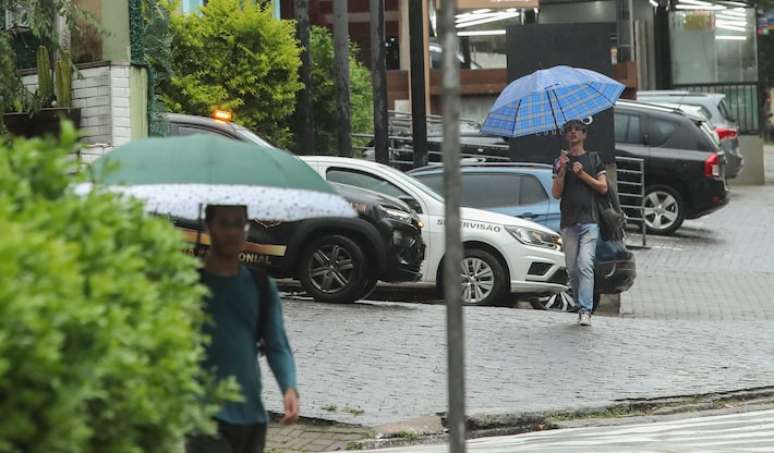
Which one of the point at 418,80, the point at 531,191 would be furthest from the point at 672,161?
the point at 531,191

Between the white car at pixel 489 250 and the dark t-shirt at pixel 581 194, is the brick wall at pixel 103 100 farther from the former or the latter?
the dark t-shirt at pixel 581 194

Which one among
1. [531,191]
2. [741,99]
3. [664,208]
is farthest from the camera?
[741,99]

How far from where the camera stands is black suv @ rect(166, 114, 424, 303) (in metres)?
16.9

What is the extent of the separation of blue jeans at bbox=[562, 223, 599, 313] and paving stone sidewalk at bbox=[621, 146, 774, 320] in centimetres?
409

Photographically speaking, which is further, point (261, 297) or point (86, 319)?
point (261, 297)

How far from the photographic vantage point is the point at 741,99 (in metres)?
40.9

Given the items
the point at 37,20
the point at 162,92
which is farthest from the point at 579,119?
the point at 162,92

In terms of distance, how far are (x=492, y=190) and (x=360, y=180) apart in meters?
2.13

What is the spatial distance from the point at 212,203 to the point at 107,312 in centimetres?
228

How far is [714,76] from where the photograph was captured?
41531mm

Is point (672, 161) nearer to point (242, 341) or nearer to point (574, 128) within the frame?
point (574, 128)

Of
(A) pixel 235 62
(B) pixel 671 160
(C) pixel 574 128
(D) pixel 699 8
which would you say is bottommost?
(B) pixel 671 160

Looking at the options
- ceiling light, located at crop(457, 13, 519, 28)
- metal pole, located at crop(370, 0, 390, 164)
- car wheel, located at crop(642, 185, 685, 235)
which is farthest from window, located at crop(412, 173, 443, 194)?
ceiling light, located at crop(457, 13, 519, 28)

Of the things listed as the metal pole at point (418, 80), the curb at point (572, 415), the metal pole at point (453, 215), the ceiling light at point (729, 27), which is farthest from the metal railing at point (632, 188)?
the metal pole at point (453, 215)
